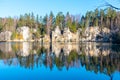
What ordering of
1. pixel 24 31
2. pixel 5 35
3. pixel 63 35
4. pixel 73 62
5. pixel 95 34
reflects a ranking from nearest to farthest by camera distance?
pixel 73 62
pixel 95 34
pixel 63 35
pixel 24 31
pixel 5 35

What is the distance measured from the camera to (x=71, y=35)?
143625 millimetres

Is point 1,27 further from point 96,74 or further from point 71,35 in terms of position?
point 96,74

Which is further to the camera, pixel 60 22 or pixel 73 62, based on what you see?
pixel 60 22

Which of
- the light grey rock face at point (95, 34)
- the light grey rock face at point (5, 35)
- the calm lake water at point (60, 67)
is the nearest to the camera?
the calm lake water at point (60, 67)

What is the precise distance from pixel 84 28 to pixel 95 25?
6.62m

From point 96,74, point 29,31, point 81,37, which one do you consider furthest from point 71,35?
point 96,74

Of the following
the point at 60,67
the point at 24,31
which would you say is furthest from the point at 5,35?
the point at 60,67

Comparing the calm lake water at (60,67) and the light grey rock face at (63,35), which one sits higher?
the light grey rock face at (63,35)

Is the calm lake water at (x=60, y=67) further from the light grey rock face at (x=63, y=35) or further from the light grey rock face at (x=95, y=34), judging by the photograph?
the light grey rock face at (x=63, y=35)

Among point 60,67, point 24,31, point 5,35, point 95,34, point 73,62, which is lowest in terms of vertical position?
point 60,67

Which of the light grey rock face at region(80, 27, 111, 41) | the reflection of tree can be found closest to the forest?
the light grey rock face at region(80, 27, 111, 41)

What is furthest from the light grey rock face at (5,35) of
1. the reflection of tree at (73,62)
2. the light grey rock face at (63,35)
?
the reflection of tree at (73,62)

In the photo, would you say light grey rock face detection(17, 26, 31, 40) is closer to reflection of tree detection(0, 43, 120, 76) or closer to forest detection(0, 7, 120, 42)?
forest detection(0, 7, 120, 42)

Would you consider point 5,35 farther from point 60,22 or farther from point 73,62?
point 73,62
